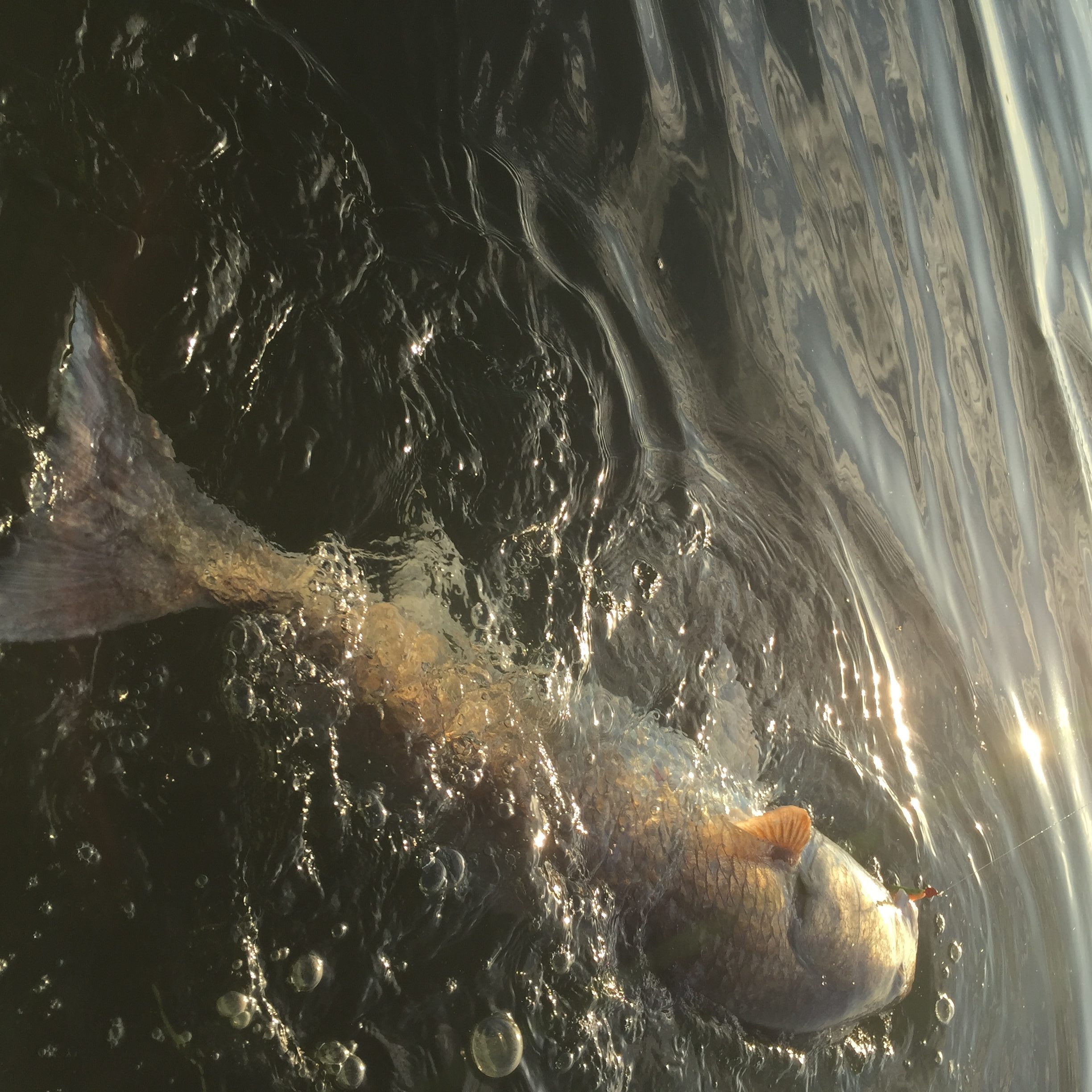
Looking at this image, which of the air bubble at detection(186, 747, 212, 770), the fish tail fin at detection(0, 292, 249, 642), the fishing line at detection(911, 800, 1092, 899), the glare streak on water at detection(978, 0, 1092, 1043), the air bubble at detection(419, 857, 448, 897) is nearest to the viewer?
the fish tail fin at detection(0, 292, 249, 642)

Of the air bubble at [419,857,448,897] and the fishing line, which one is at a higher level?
the air bubble at [419,857,448,897]

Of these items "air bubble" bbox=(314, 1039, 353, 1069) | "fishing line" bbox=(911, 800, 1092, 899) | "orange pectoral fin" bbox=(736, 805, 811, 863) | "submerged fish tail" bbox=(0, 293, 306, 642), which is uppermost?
"submerged fish tail" bbox=(0, 293, 306, 642)

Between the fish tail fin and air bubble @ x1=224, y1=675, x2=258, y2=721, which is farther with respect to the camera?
air bubble @ x1=224, y1=675, x2=258, y2=721

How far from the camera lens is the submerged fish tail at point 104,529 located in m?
2.22

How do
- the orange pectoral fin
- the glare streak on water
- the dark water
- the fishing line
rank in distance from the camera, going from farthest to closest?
the fishing line < the glare streak on water < the orange pectoral fin < the dark water

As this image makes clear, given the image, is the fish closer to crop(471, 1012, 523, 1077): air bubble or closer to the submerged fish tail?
the submerged fish tail

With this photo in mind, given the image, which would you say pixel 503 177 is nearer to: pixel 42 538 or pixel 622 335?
pixel 622 335

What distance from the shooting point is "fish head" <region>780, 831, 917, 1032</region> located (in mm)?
2971

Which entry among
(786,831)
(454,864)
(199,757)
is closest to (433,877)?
(454,864)

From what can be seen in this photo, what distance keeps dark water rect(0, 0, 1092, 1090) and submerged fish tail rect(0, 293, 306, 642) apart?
119 mm

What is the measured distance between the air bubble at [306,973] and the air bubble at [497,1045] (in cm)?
55

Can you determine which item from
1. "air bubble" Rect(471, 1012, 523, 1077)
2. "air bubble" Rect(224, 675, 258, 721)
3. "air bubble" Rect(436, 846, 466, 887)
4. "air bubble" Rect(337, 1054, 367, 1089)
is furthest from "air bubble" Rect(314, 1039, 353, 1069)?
"air bubble" Rect(224, 675, 258, 721)

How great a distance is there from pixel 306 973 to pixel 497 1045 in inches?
26.7

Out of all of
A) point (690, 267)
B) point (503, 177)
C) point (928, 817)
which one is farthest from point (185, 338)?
point (928, 817)
